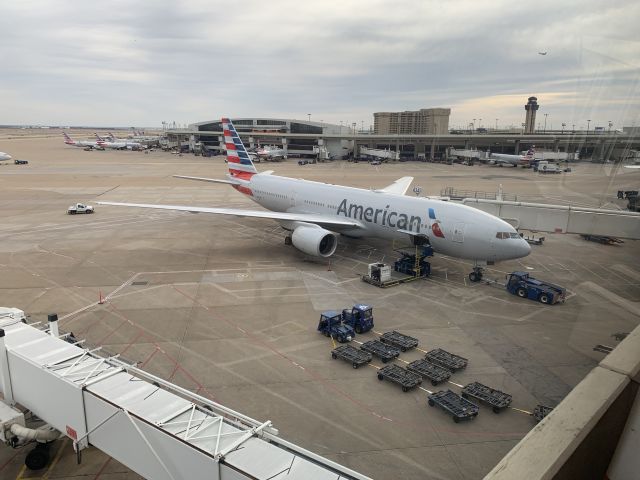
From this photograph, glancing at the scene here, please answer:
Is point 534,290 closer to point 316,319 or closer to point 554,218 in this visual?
point 554,218

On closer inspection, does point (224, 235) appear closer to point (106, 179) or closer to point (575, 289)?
point (575, 289)

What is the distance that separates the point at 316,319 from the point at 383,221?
10989mm

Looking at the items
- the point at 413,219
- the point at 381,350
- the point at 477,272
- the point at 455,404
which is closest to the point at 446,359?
the point at 381,350

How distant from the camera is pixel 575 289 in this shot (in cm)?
2647

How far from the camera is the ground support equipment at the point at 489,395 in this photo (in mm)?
14719

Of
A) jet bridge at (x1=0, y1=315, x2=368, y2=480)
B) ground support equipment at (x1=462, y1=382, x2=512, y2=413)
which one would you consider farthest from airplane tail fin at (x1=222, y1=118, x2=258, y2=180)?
jet bridge at (x1=0, y1=315, x2=368, y2=480)

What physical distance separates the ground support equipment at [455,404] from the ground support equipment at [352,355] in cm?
300

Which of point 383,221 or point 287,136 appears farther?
point 287,136

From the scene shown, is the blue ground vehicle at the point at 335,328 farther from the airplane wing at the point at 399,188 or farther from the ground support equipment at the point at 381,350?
the airplane wing at the point at 399,188

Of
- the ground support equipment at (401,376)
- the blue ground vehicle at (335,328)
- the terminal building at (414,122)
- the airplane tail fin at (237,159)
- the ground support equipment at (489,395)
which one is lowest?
the ground support equipment at (489,395)

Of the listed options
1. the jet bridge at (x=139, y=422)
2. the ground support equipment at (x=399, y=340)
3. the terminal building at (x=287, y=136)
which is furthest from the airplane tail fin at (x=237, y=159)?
the terminal building at (x=287, y=136)

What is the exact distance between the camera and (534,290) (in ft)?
80.0

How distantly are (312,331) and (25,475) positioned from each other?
1133cm

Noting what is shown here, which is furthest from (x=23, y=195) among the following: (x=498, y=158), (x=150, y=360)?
(x=498, y=158)
